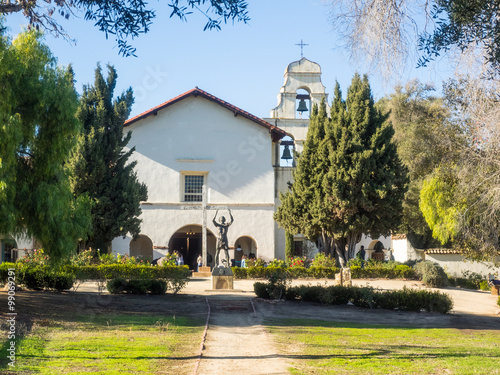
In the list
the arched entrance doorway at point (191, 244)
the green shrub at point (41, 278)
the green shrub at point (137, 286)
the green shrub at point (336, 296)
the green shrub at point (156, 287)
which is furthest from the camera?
the arched entrance doorway at point (191, 244)

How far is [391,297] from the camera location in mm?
14727

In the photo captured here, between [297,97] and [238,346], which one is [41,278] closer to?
[238,346]

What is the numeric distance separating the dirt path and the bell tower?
17.9m

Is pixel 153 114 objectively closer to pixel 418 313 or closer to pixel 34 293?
pixel 34 293

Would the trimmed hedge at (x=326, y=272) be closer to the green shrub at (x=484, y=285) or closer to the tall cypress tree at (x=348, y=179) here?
the tall cypress tree at (x=348, y=179)

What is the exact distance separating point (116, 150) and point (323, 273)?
1051cm

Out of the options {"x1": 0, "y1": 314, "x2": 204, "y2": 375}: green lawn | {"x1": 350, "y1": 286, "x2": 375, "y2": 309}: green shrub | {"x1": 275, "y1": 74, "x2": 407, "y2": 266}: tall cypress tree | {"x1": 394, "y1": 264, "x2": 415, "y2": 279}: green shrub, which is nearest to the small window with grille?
{"x1": 275, "y1": 74, "x2": 407, "y2": 266}: tall cypress tree

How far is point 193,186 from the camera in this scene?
2994 centimetres

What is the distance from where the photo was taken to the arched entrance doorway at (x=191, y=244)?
1210 inches

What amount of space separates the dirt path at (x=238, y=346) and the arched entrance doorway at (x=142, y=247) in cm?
1737

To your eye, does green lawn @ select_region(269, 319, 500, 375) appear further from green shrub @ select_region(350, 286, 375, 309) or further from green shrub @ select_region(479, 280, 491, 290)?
green shrub @ select_region(479, 280, 491, 290)

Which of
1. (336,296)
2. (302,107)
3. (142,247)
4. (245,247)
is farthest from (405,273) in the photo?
(142,247)

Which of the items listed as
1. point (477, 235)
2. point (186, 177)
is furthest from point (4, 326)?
point (186, 177)

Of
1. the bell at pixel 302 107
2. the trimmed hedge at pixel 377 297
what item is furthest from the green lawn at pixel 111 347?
the bell at pixel 302 107
